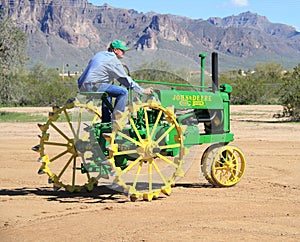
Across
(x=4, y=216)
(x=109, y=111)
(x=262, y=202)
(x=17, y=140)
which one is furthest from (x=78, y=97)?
(x=17, y=140)

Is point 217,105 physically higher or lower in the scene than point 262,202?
higher

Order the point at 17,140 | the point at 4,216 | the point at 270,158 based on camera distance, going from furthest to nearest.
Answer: the point at 17,140
the point at 270,158
the point at 4,216

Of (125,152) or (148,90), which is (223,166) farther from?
→ (125,152)

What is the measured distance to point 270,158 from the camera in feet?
45.8

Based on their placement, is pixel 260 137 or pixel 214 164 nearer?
pixel 214 164

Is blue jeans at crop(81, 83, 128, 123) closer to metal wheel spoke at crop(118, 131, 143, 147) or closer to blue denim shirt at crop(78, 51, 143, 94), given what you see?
blue denim shirt at crop(78, 51, 143, 94)

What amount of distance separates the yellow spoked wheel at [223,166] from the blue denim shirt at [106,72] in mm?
2073

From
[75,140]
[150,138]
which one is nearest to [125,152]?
[150,138]

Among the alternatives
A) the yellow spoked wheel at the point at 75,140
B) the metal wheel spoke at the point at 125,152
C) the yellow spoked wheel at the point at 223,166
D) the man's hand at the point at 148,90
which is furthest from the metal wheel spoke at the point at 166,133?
the yellow spoked wheel at the point at 223,166

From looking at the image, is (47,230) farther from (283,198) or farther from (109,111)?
(283,198)

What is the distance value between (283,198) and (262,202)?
52cm

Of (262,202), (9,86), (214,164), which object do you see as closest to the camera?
(262,202)

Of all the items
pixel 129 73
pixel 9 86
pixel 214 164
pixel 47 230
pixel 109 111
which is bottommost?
pixel 47 230

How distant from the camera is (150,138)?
8.56m
